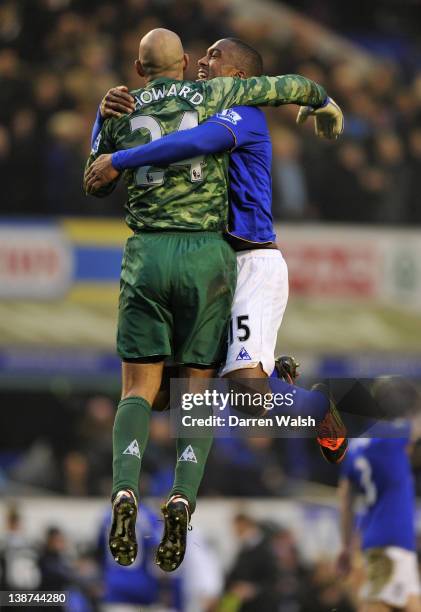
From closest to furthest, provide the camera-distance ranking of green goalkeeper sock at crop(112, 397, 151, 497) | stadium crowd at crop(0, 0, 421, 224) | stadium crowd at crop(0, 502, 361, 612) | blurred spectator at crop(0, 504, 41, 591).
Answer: green goalkeeper sock at crop(112, 397, 151, 497)
stadium crowd at crop(0, 502, 361, 612)
blurred spectator at crop(0, 504, 41, 591)
stadium crowd at crop(0, 0, 421, 224)

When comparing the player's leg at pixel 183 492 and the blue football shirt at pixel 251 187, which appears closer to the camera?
the player's leg at pixel 183 492

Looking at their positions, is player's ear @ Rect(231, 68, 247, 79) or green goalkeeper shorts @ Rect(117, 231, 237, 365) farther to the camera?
player's ear @ Rect(231, 68, 247, 79)

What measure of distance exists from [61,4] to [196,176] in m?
10.7

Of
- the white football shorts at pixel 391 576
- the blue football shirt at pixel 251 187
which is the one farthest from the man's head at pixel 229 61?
the white football shorts at pixel 391 576

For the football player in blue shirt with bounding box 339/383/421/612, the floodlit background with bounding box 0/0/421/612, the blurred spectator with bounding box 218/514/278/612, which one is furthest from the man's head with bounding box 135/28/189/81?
the floodlit background with bounding box 0/0/421/612

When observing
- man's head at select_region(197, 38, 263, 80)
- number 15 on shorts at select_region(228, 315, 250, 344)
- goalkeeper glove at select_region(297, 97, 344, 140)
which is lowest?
number 15 on shorts at select_region(228, 315, 250, 344)

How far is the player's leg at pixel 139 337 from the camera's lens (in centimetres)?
706

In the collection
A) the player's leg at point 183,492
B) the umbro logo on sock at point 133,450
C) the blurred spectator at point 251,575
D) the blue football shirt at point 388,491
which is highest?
the umbro logo on sock at point 133,450

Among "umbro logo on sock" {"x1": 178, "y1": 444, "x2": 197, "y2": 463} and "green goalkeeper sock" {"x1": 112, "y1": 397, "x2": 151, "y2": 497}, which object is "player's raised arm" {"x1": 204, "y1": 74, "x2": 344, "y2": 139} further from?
"umbro logo on sock" {"x1": 178, "y1": 444, "x2": 197, "y2": 463}

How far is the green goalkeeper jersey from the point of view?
→ 709 cm

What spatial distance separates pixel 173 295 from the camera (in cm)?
711

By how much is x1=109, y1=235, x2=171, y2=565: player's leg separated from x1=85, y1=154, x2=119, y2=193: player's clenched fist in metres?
0.32

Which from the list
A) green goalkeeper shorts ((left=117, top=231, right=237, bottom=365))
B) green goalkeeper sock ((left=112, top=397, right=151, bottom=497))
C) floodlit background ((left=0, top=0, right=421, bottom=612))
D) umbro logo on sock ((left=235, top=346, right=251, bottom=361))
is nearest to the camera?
green goalkeeper sock ((left=112, top=397, right=151, bottom=497))

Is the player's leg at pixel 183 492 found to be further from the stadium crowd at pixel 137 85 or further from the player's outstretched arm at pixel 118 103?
the stadium crowd at pixel 137 85
